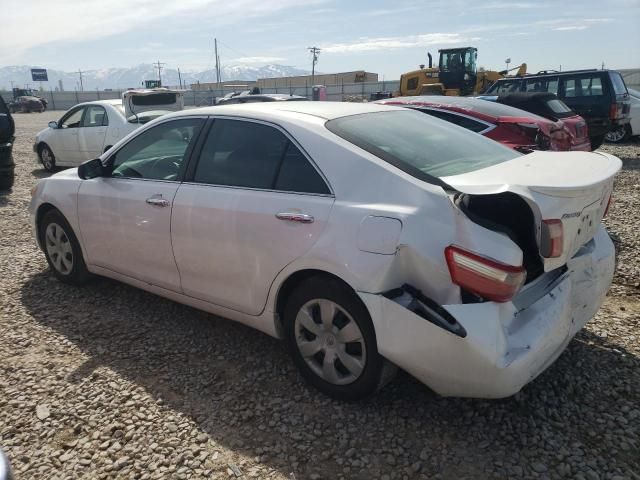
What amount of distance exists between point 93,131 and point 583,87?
10.9m

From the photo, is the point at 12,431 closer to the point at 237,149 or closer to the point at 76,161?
the point at 237,149

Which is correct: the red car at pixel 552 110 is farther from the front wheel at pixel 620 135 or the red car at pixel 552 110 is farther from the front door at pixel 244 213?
the front wheel at pixel 620 135

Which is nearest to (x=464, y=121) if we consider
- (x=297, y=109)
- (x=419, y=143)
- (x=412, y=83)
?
(x=419, y=143)

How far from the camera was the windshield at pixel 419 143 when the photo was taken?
2.73 m

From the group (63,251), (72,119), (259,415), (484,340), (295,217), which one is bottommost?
(259,415)

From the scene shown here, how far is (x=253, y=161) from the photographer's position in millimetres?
3129

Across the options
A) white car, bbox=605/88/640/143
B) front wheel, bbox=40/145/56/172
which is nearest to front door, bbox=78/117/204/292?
front wheel, bbox=40/145/56/172

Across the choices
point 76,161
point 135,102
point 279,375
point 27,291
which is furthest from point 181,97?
point 279,375

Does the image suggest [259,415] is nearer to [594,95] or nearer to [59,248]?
[59,248]

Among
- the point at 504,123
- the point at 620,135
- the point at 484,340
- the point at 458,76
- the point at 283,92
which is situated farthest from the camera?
the point at 283,92

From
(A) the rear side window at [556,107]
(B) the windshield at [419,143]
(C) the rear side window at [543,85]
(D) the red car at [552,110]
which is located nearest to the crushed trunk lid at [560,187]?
(B) the windshield at [419,143]

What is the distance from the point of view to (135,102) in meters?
10.0

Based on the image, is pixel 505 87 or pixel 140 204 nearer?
pixel 140 204

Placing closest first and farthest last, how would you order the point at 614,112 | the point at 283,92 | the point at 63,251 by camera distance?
the point at 63,251
the point at 614,112
the point at 283,92
